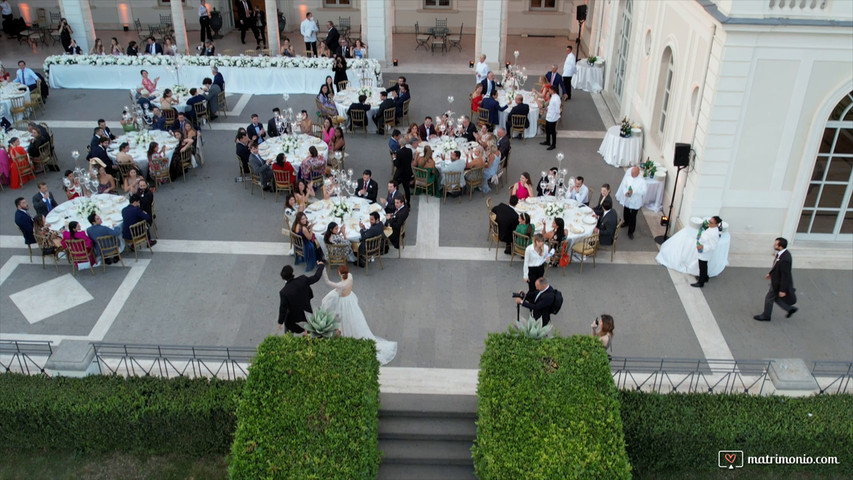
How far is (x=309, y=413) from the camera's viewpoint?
8797 millimetres

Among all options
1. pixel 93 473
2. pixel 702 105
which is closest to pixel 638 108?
pixel 702 105

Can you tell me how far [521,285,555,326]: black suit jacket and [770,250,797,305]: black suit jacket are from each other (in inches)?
154

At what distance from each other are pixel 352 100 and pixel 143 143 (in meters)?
5.66

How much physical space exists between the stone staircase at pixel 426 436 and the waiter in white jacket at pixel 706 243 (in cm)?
537

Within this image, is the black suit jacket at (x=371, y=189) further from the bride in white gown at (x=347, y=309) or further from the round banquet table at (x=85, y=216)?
the round banquet table at (x=85, y=216)

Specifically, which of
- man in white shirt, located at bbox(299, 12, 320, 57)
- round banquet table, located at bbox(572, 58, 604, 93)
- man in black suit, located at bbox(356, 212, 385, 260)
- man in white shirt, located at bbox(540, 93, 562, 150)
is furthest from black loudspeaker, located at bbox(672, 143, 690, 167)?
man in white shirt, located at bbox(299, 12, 320, 57)

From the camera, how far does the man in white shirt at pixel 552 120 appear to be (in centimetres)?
1858

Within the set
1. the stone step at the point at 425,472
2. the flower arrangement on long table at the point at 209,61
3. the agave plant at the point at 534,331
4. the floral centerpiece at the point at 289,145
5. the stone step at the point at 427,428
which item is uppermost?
the flower arrangement on long table at the point at 209,61

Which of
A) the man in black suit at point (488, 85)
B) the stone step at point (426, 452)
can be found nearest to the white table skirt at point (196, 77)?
the man in black suit at point (488, 85)

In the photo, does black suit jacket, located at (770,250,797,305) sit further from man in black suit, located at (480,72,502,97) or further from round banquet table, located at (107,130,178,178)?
round banquet table, located at (107,130,178,178)

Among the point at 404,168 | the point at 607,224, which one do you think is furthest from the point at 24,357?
the point at 607,224

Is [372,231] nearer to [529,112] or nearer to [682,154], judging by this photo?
[682,154]

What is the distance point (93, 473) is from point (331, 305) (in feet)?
12.8

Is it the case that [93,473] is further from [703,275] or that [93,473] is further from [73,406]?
[703,275]
